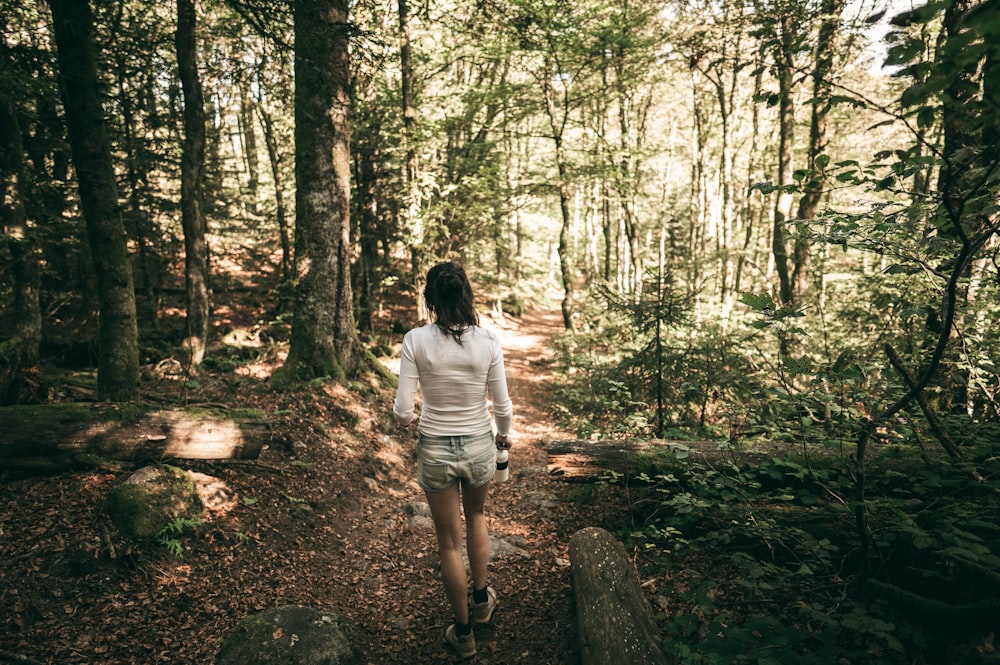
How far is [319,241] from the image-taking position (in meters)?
7.80

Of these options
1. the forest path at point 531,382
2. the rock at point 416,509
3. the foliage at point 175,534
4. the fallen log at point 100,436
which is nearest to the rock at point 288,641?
the foliage at point 175,534

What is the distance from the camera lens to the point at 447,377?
3.25m

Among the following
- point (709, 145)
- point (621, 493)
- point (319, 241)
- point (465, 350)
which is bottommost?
point (621, 493)

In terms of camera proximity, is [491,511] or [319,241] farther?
[319,241]

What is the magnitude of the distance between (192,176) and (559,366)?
1022cm

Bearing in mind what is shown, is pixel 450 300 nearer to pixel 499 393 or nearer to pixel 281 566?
pixel 499 393

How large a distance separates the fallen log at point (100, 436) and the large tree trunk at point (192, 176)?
5.25m

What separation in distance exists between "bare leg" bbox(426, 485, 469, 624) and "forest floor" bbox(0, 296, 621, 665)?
517mm

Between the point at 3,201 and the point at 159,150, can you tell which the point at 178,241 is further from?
the point at 3,201

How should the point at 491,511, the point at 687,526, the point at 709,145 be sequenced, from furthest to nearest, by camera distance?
the point at 709,145, the point at 491,511, the point at 687,526

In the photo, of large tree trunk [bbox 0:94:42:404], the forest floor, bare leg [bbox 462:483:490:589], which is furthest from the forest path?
large tree trunk [bbox 0:94:42:404]

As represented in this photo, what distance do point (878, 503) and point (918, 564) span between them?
1.66ft

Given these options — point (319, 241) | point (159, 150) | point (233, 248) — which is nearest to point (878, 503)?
point (319, 241)

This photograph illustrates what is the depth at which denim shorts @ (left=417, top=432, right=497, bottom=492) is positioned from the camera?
3291 mm
